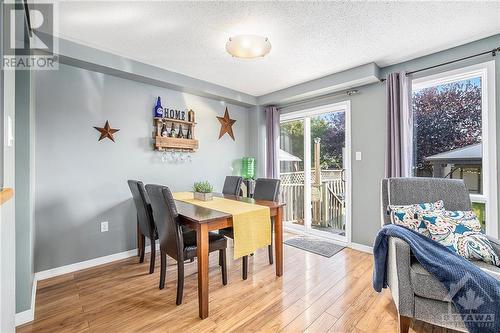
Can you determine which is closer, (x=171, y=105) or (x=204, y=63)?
(x=204, y=63)

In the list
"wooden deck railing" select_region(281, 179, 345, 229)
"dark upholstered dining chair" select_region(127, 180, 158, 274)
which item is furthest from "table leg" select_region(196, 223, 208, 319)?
"wooden deck railing" select_region(281, 179, 345, 229)

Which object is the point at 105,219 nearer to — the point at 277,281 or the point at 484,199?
the point at 277,281

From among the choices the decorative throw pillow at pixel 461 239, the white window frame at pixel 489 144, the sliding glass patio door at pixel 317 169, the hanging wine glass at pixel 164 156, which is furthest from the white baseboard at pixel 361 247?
the hanging wine glass at pixel 164 156

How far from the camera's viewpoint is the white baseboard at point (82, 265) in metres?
2.50

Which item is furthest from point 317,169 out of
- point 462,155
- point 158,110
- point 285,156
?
point 158,110

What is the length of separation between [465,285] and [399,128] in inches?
74.6

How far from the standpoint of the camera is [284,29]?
2230mm

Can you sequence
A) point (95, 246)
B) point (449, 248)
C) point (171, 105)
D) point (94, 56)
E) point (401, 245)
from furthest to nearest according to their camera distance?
point (171, 105), point (95, 246), point (94, 56), point (449, 248), point (401, 245)

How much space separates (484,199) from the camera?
243 centimetres

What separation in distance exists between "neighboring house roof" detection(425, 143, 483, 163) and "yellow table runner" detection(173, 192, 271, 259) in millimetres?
2088

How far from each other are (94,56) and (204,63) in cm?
118

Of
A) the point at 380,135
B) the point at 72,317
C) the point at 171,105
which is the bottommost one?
the point at 72,317

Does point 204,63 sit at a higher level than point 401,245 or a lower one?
higher

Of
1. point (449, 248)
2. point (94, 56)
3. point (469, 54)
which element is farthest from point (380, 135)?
point (94, 56)
